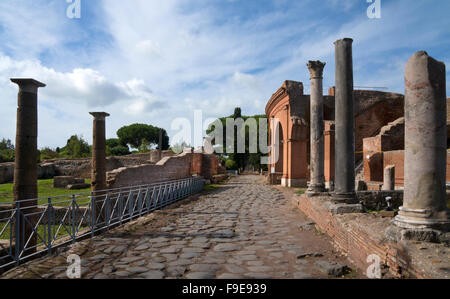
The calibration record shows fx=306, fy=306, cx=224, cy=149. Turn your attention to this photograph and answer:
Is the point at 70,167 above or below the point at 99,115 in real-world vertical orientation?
below

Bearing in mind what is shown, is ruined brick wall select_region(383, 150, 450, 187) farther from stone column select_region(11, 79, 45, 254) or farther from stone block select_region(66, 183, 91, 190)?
stone block select_region(66, 183, 91, 190)

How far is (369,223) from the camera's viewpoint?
4.76 metres

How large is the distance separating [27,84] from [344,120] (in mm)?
6867

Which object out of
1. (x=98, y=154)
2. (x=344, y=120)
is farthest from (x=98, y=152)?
(x=344, y=120)

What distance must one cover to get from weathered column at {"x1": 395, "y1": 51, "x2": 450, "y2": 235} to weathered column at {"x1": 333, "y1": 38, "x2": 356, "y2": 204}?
2865 mm

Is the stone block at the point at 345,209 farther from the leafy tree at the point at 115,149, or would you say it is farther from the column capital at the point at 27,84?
the leafy tree at the point at 115,149

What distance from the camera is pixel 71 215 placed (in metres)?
8.57

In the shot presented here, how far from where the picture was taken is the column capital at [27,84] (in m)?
6.32

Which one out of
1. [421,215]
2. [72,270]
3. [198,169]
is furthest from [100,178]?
[198,169]

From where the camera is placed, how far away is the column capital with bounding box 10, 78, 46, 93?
249 inches

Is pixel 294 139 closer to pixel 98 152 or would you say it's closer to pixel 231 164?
pixel 98 152

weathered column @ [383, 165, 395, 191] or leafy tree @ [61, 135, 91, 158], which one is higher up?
leafy tree @ [61, 135, 91, 158]

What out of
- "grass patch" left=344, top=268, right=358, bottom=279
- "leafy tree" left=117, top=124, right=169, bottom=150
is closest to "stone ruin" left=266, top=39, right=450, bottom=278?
"grass patch" left=344, top=268, right=358, bottom=279
